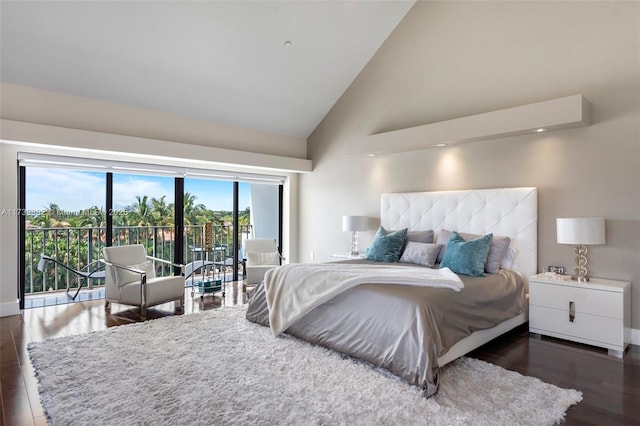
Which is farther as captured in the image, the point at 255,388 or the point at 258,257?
the point at 258,257

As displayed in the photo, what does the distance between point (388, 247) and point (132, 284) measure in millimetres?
3284

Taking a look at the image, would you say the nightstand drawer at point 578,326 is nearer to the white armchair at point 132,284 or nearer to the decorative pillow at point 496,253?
the decorative pillow at point 496,253

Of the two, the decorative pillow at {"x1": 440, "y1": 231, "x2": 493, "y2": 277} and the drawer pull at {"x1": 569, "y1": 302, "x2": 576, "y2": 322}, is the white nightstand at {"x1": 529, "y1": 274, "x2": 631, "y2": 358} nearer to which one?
the drawer pull at {"x1": 569, "y1": 302, "x2": 576, "y2": 322}

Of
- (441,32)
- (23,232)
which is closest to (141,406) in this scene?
(23,232)

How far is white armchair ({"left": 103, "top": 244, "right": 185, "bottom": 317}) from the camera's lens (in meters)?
4.50

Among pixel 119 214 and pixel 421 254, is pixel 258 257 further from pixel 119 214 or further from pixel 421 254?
pixel 421 254

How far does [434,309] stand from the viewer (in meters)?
2.74

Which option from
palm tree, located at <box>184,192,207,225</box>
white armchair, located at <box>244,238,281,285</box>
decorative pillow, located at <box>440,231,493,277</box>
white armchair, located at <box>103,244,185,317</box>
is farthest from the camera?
palm tree, located at <box>184,192,207,225</box>

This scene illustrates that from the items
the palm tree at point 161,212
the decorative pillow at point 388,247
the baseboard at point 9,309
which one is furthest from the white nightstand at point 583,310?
the baseboard at point 9,309

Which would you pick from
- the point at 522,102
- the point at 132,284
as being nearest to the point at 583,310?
the point at 522,102

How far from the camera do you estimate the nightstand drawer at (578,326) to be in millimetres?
3275

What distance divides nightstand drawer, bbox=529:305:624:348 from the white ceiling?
4366mm

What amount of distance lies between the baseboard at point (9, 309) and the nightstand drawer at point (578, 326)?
5.95 meters

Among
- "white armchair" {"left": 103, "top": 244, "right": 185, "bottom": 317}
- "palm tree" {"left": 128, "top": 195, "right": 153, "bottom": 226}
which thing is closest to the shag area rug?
"white armchair" {"left": 103, "top": 244, "right": 185, "bottom": 317}
